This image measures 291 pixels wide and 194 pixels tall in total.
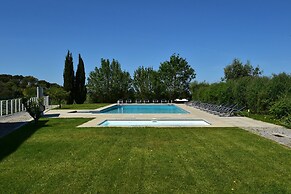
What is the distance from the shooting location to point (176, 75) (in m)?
36.6

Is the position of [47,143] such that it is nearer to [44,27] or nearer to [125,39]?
[44,27]

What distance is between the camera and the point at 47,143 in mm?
8195

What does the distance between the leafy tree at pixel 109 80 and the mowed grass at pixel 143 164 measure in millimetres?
26567

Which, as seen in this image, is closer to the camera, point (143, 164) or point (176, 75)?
point (143, 164)

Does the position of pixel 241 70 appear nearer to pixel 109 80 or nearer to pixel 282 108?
pixel 109 80

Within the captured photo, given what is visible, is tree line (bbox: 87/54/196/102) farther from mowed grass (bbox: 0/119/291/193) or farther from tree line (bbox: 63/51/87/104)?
mowed grass (bbox: 0/119/291/193)

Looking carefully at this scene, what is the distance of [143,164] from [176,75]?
3132cm

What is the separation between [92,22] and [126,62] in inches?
478

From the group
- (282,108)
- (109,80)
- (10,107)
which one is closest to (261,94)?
(282,108)

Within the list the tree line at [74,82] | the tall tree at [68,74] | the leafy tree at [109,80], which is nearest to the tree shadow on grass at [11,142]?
the tree line at [74,82]

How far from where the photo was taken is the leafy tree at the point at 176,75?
36.2 m

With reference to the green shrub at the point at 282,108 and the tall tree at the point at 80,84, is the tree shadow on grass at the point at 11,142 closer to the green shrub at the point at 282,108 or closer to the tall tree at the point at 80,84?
the green shrub at the point at 282,108

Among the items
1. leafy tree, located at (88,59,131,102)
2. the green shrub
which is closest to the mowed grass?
the green shrub

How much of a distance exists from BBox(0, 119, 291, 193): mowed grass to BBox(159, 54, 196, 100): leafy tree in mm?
27252
